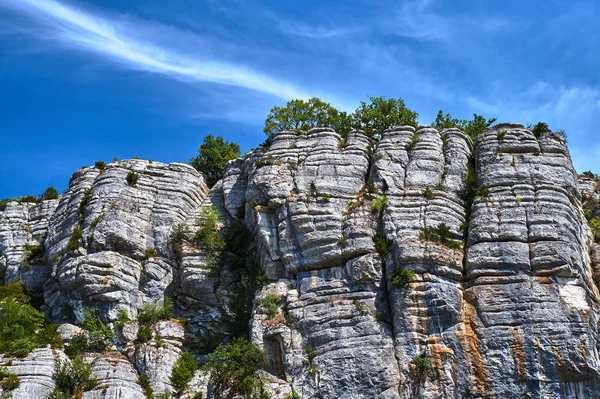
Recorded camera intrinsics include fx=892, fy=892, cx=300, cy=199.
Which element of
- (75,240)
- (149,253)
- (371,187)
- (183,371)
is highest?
(371,187)

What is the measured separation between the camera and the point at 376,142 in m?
42.9

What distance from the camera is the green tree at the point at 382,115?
48.4m

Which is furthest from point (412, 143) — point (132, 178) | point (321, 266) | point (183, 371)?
point (183, 371)

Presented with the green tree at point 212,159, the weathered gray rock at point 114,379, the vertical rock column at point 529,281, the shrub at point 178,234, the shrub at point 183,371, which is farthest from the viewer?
the green tree at point 212,159

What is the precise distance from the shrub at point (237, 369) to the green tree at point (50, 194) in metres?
16.9

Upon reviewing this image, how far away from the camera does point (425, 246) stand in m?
36.4

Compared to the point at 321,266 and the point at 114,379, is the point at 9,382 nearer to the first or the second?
the point at 114,379

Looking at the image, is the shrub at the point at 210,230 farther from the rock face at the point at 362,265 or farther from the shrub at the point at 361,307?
the shrub at the point at 361,307

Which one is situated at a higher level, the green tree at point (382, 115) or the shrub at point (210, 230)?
the green tree at point (382, 115)

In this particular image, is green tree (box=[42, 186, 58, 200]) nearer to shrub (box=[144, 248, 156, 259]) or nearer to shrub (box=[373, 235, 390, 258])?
shrub (box=[144, 248, 156, 259])

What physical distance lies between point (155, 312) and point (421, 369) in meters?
12.5

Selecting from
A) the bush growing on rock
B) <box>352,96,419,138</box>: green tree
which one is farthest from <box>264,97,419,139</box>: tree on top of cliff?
the bush growing on rock

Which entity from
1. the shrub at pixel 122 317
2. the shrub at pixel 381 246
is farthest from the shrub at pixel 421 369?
the shrub at pixel 122 317

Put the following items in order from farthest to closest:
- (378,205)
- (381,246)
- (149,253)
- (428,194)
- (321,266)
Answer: (149,253) → (428,194) → (378,205) → (321,266) → (381,246)
